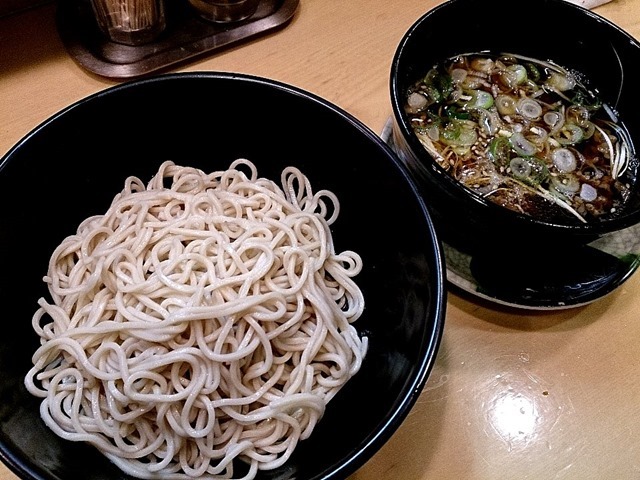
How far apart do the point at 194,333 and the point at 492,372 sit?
0.62 metres

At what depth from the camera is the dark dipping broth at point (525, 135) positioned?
4.07 feet

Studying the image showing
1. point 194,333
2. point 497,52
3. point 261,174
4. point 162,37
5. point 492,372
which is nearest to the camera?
point 194,333

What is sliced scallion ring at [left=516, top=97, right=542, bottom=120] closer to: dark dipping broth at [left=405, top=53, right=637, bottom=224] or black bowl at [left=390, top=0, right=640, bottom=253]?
dark dipping broth at [left=405, top=53, right=637, bottom=224]

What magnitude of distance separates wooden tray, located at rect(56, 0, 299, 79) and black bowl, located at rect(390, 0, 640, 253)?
0.54 m

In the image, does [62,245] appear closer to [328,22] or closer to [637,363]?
[328,22]

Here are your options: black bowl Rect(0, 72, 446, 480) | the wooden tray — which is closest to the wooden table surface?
the wooden tray

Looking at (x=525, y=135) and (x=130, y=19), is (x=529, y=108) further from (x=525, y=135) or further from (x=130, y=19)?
(x=130, y=19)

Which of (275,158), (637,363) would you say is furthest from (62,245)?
(637,363)

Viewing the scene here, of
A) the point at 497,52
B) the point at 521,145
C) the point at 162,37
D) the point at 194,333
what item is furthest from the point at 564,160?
the point at 162,37

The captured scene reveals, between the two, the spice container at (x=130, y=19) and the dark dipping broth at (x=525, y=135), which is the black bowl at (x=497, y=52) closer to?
the dark dipping broth at (x=525, y=135)

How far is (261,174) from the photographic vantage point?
130cm

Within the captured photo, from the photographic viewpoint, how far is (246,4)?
64.7 inches

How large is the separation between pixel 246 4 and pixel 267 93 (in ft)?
2.14

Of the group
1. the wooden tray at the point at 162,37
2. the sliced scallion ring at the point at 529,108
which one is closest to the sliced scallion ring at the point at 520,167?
the sliced scallion ring at the point at 529,108
